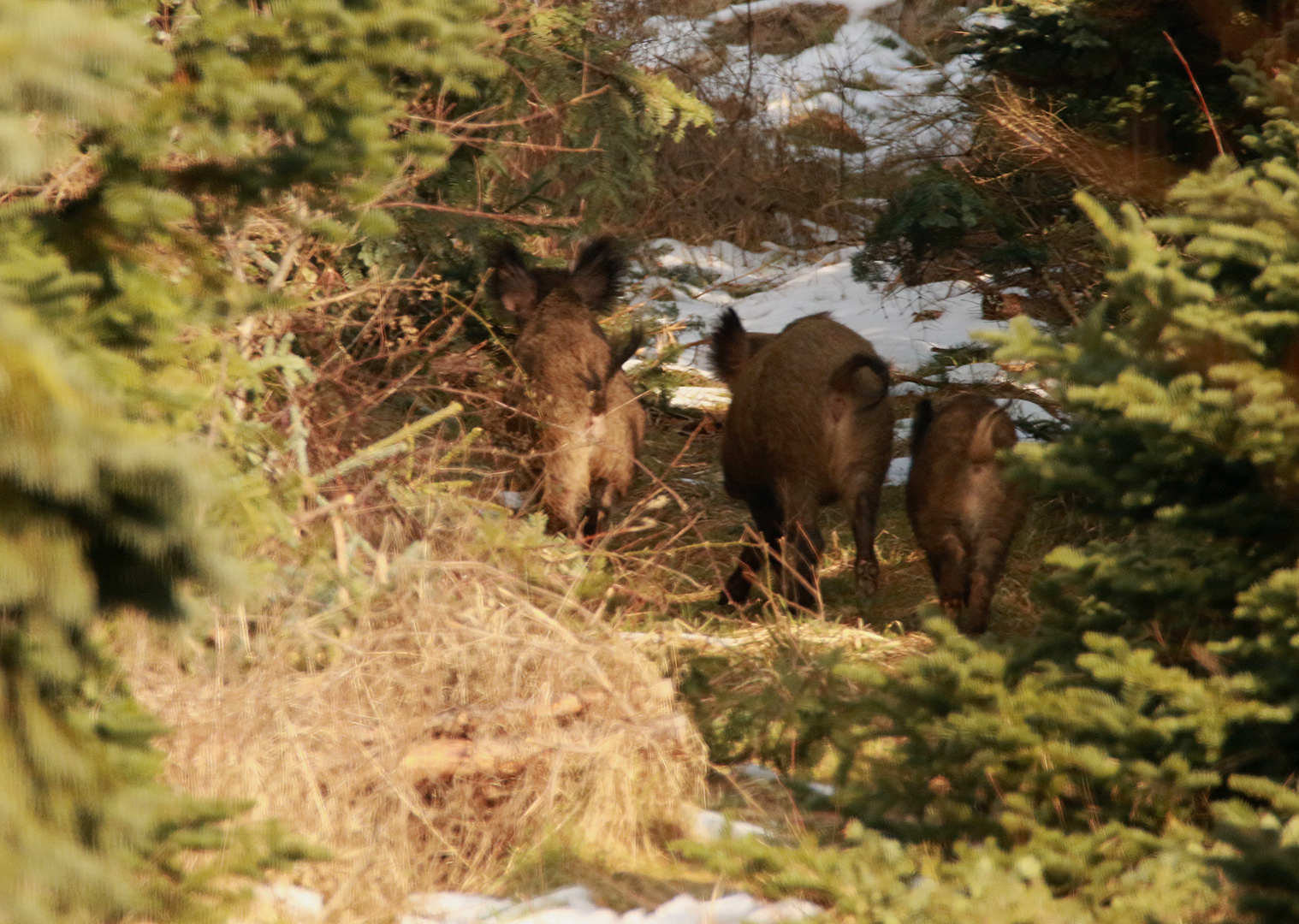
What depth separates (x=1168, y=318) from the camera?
3588 mm

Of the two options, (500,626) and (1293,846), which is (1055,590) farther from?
(500,626)

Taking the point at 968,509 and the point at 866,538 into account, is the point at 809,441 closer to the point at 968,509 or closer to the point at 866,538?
the point at 866,538

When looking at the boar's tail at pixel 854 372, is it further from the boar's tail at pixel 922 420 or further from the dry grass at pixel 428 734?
the dry grass at pixel 428 734

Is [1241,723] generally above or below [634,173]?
below

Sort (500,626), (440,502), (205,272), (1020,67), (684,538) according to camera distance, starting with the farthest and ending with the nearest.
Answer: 1. (684,538)
2. (1020,67)
3. (440,502)
4. (500,626)
5. (205,272)

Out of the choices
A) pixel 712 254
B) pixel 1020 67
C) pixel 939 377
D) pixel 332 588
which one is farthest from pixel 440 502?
pixel 712 254

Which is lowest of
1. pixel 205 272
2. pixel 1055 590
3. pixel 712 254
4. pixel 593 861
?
pixel 593 861

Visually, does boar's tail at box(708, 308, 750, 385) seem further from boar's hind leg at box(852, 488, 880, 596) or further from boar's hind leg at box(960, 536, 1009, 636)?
boar's hind leg at box(960, 536, 1009, 636)

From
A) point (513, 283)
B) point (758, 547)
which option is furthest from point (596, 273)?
point (758, 547)

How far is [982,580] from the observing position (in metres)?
6.53

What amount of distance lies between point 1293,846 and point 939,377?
28.6 feet

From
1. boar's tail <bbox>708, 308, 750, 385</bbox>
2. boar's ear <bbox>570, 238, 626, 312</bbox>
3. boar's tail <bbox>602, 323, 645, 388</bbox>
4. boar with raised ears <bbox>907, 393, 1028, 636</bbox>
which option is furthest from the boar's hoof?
boar's ear <bbox>570, 238, 626, 312</bbox>

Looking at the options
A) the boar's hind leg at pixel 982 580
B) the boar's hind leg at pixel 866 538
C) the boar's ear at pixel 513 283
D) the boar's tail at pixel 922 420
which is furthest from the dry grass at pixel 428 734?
the boar's ear at pixel 513 283

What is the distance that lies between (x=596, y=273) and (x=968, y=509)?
308cm
